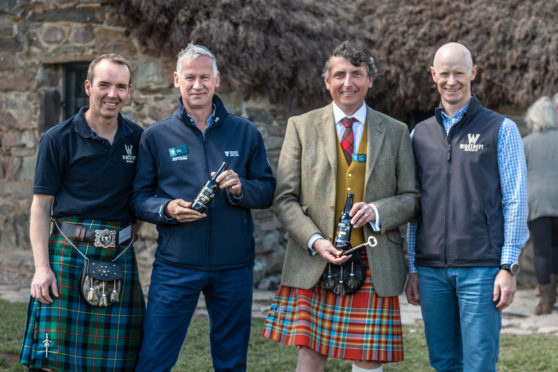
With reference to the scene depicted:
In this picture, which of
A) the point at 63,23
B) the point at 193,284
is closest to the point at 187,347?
the point at 193,284

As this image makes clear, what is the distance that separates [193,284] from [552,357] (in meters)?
3.00

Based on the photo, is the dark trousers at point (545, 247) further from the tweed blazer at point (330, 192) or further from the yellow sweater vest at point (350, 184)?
the yellow sweater vest at point (350, 184)

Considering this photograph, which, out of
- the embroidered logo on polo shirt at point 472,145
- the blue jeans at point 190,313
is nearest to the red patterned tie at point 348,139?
the embroidered logo on polo shirt at point 472,145

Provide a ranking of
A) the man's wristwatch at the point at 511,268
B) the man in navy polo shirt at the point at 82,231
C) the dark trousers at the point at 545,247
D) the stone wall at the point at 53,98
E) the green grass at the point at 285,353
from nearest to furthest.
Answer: the man's wristwatch at the point at 511,268
the man in navy polo shirt at the point at 82,231
the green grass at the point at 285,353
the dark trousers at the point at 545,247
the stone wall at the point at 53,98

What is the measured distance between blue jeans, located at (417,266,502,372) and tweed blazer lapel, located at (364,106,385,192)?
0.59 meters

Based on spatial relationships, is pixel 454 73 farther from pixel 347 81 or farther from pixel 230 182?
pixel 230 182

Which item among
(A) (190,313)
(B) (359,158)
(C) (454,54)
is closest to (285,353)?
(A) (190,313)

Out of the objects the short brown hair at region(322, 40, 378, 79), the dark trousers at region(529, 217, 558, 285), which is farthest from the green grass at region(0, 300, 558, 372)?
the short brown hair at region(322, 40, 378, 79)

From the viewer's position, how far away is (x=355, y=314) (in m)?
3.40

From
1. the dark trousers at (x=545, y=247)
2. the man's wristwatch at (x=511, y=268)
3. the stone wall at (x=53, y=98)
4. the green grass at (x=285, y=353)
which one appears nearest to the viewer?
the man's wristwatch at (x=511, y=268)

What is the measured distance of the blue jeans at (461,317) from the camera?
3.22 meters

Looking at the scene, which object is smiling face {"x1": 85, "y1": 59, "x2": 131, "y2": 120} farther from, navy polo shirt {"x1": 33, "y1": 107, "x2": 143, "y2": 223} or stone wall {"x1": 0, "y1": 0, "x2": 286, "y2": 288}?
stone wall {"x1": 0, "y1": 0, "x2": 286, "y2": 288}

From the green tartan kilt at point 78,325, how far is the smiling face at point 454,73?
1811mm

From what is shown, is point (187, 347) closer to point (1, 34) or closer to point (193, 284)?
point (193, 284)
